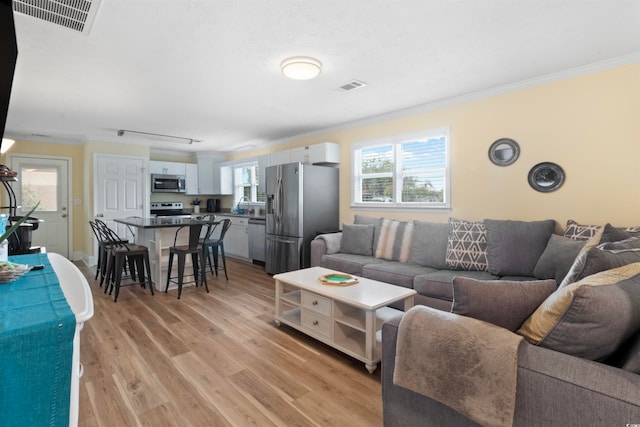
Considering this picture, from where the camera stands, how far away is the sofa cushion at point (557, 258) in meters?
→ 2.54

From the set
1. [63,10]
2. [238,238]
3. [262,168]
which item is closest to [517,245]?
[63,10]

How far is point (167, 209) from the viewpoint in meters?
7.20

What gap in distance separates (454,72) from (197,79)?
8.25ft

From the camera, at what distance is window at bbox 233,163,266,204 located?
683 centimetres

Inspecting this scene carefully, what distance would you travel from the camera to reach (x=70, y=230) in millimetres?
6344

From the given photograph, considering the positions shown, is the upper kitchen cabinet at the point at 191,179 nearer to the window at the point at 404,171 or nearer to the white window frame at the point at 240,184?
the white window frame at the point at 240,184

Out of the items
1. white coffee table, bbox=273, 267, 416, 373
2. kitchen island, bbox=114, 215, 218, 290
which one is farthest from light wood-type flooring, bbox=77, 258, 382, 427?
kitchen island, bbox=114, 215, 218, 290

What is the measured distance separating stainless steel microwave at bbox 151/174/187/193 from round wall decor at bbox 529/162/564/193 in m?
6.62

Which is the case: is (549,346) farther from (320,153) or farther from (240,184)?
(240,184)

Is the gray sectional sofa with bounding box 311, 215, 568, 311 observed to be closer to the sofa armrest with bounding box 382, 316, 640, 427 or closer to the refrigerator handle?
the refrigerator handle

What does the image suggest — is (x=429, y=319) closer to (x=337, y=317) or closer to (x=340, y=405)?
(x=340, y=405)

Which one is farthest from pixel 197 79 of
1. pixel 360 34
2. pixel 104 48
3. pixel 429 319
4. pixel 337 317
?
pixel 429 319

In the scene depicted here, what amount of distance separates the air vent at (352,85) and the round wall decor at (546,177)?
1976mm

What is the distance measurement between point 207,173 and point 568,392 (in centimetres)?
772
